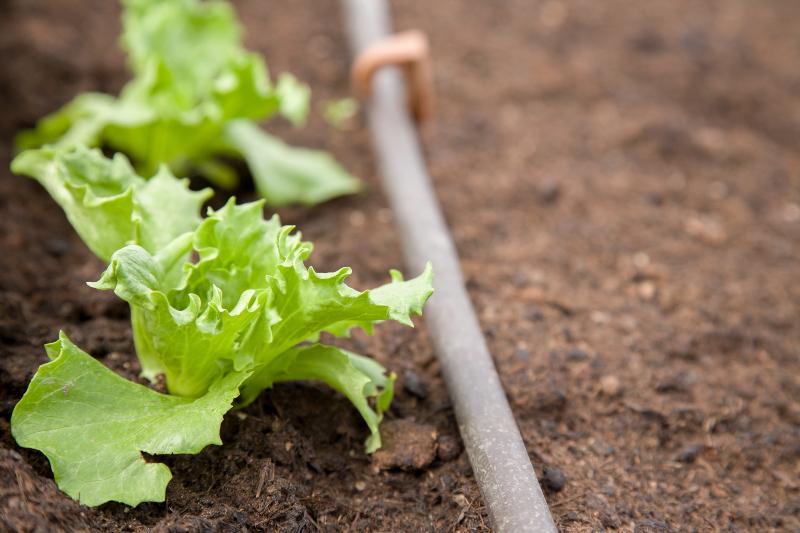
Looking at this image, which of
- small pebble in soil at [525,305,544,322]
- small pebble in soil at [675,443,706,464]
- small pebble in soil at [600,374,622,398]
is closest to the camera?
Result: small pebble in soil at [675,443,706,464]

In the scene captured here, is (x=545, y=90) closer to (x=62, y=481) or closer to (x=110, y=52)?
(x=110, y=52)

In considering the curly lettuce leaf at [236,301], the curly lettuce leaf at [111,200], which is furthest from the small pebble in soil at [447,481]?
the curly lettuce leaf at [111,200]

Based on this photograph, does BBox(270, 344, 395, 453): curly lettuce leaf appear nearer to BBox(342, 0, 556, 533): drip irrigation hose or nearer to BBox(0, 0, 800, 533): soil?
BBox(0, 0, 800, 533): soil

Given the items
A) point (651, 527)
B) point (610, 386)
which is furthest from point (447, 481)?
point (610, 386)

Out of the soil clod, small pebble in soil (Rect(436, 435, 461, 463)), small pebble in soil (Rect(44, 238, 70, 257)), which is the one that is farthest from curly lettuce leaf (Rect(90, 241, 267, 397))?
small pebble in soil (Rect(44, 238, 70, 257))

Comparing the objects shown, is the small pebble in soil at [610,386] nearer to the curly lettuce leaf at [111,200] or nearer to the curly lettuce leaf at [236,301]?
the curly lettuce leaf at [236,301]
